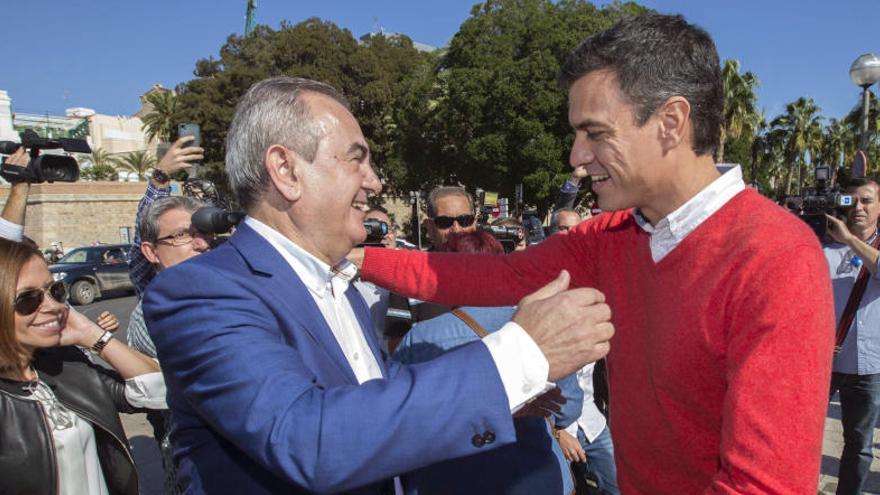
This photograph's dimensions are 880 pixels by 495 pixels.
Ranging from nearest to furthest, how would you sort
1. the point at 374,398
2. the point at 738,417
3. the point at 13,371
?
the point at 374,398, the point at 738,417, the point at 13,371

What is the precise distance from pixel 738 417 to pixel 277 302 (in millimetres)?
1120

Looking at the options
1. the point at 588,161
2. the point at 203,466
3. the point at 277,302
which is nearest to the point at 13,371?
the point at 203,466

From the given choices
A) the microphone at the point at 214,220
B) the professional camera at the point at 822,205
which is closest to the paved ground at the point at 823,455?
the professional camera at the point at 822,205

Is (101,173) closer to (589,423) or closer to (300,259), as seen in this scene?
(589,423)

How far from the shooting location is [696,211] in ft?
5.66

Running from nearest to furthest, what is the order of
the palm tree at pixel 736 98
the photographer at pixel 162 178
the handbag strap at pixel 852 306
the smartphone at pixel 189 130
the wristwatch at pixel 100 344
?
the wristwatch at pixel 100 344 → the photographer at pixel 162 178 → the smartphone at pixel 189 130 → the handbag strap at pixel 852 306 → the palm tree at pixel 736 98

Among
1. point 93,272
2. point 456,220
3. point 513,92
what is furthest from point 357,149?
point 513,92

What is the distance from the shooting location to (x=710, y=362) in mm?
1572

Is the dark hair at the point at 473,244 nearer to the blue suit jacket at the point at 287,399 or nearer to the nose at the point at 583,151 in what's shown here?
the nose at the point at 583,151

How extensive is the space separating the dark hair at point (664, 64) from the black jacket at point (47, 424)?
255cm

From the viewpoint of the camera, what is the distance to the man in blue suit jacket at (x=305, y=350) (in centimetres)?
112

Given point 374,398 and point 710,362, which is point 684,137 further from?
point 374,398

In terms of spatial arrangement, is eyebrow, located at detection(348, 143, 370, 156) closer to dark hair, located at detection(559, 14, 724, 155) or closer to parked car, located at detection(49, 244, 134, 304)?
dark hair, located at detection(559, 14, 724, 155)

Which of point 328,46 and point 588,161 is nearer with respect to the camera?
point 588,161
